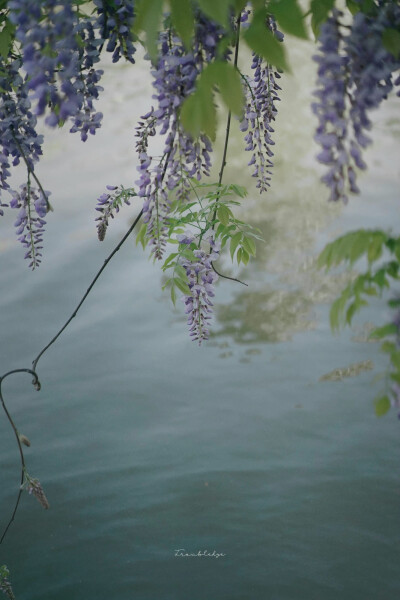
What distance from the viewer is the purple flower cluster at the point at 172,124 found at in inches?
39.6

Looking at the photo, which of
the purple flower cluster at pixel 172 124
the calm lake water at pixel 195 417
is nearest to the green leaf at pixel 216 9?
the purple flower cluster at pixel 172 124

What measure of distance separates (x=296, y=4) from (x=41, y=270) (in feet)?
14.9

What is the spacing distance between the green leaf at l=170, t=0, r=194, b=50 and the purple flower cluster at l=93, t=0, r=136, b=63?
303 mm

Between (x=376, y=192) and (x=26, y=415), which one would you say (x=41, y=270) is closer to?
(x=26, y=415)

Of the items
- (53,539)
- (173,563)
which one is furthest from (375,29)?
(53,539)

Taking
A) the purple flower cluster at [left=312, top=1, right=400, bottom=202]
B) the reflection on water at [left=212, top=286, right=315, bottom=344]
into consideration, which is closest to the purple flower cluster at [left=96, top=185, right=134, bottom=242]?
the purple flower cluster at [left=312, top=1, right=400, bottom=202]

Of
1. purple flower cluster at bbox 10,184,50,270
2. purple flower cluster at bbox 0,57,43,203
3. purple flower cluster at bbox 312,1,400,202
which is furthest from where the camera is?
purple flower cluster at bbox 10,184,50,270

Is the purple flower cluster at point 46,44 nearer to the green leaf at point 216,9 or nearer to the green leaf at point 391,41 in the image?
the green leaf at point 216,9

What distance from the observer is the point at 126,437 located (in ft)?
12.5

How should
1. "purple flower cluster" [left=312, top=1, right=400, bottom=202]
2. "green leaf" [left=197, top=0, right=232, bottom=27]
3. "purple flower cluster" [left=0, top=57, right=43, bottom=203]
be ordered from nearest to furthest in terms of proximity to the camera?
"green leaf" [left=197, top=0, right=232, bottom=27] < "purple flower cluster" [left=312, top=1, right=400, bottom=202] < "purple flower cluster" [left=0, top=57, right=43, bottom=203]

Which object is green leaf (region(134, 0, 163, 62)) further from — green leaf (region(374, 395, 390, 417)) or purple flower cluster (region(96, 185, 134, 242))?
purple flower cluster (region(96, 185, 134, 242))

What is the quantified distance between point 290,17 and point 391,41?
0.14 m

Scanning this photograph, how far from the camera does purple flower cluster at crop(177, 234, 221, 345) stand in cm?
160

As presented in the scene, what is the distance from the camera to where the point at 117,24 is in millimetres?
1183
